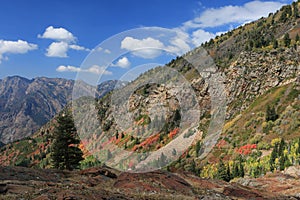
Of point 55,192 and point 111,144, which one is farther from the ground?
point 111,144

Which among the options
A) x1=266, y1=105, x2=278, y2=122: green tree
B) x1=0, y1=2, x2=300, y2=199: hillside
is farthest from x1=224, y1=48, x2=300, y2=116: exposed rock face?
x1=266, y1=105, x2=278, y2=122: green tree

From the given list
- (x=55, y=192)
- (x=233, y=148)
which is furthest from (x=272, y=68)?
(x=55, y=192)

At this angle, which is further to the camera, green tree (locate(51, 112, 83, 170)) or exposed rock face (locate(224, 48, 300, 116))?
exposed rock face (locate(224, 48, 300, 116))

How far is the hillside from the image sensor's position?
1727cm

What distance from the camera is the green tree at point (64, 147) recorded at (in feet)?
139

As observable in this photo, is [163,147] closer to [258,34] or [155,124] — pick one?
[155,124]

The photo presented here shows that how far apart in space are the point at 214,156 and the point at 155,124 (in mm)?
68972

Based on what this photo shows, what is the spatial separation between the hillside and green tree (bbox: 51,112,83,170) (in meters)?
3.56

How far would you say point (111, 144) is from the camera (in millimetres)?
17656

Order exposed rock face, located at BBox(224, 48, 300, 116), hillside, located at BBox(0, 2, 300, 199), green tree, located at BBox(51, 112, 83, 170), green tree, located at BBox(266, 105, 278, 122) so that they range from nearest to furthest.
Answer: hillside, located at BBox(0, 2, 300, 199) < green tree, located at BBox(51, 112, 83, 170) < green tree, located at BBox(266, 105, 278, 122) < exposed rock face, located at BBox(224, 48, 300, 116)

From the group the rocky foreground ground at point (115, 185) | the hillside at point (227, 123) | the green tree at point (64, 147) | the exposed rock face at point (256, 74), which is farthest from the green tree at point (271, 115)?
the green tree at point (64, 147)

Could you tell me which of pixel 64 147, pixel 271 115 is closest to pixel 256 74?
pixel 271 115

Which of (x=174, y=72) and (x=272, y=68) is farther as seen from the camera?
(x=272, y=68)

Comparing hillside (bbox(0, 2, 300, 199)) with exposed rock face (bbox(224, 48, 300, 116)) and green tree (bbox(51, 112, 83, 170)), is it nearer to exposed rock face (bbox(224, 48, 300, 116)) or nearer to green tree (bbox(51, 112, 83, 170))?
exposed rock face (bbox(224, 48, 300, 116))
